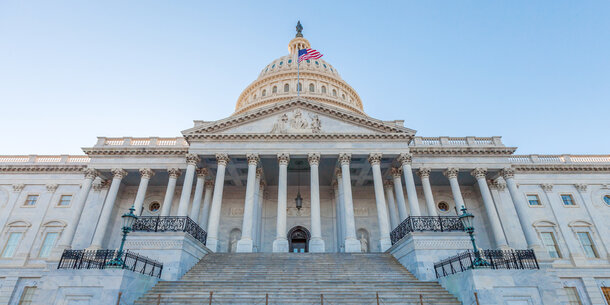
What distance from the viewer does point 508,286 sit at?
12.1m

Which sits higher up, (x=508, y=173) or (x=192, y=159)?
(x=192, y=159)

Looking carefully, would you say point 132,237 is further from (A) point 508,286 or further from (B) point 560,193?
(B) point 560,193

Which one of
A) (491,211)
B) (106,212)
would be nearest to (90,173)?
(106,212)

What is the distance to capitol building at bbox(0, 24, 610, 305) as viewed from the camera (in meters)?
13.8

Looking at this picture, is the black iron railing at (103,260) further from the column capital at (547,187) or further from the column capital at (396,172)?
the column capital at (547,187)

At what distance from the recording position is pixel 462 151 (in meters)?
27.7

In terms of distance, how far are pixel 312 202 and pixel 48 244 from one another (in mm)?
24719

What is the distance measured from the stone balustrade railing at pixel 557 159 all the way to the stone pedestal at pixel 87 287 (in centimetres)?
3380

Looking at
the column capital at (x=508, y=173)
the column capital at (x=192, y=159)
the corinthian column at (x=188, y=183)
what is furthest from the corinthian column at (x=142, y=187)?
the column capital at (x=508, y=173)

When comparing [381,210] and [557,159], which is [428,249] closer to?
[381,210]

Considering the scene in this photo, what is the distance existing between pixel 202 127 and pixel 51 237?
18.2m

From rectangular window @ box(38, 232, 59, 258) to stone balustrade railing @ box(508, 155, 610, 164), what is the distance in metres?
44.0

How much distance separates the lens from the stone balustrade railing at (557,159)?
31.5 metres

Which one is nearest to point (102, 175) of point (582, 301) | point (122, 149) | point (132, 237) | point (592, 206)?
point (122, 149)
